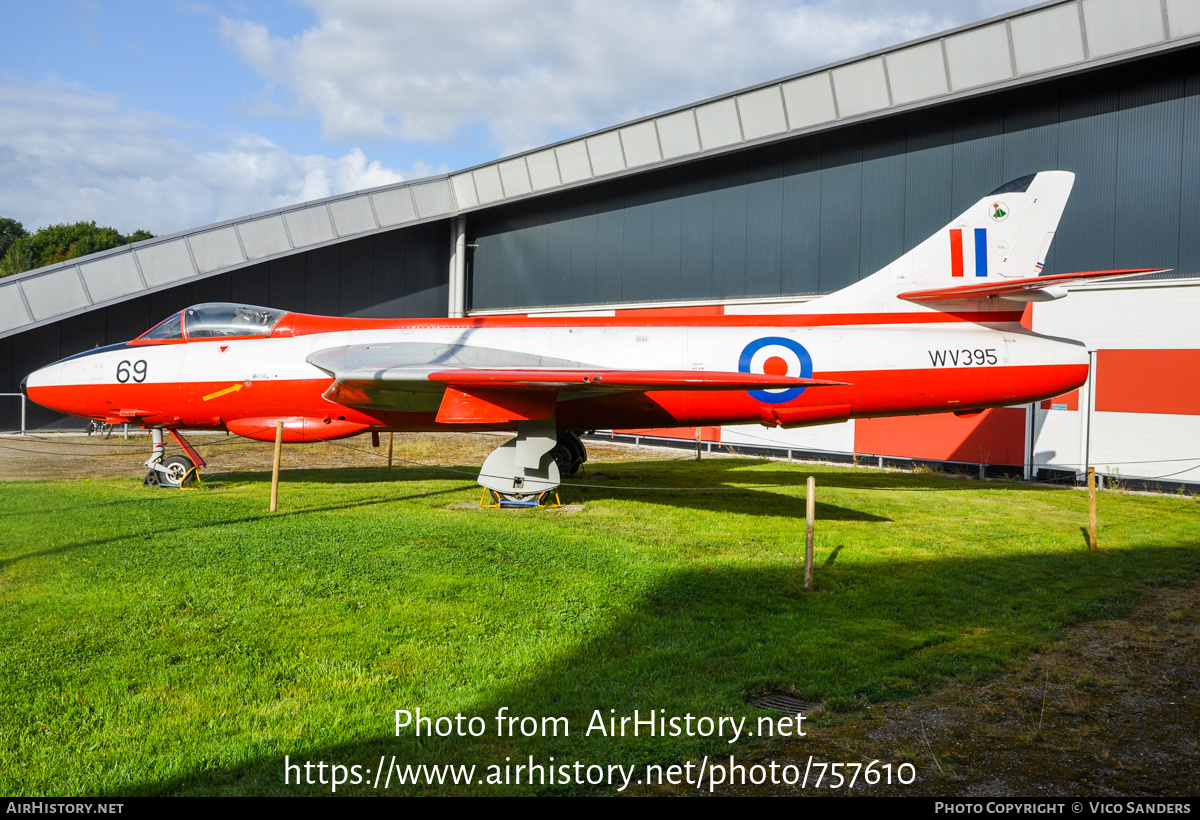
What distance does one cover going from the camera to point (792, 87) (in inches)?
704

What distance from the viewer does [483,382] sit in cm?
959

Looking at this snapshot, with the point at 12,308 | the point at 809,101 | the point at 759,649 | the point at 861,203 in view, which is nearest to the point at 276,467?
the point at 759,649

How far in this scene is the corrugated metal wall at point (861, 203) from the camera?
46.2 feet

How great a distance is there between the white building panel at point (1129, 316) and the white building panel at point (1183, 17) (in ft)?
14.8

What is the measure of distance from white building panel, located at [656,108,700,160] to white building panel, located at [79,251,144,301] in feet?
50.1

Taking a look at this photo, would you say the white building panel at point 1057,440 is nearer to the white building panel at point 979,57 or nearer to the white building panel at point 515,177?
the white building panel at point 979,57

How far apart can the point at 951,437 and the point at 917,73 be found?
824cm

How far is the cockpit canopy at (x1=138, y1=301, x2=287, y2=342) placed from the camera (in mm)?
11961

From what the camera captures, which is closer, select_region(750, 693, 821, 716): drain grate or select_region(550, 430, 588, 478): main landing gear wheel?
select_region(750, 693, 821, 716): drain grate

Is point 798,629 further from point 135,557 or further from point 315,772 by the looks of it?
point 135,557

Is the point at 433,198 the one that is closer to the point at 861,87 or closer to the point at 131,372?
the point at 861,87

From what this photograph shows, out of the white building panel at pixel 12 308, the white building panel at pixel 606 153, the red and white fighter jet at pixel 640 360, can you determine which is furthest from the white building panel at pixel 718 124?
the white building panel at pixel 12 308

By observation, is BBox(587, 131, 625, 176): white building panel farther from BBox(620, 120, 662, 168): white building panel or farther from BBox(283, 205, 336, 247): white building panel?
BBox(283, 205, 336, 247): white building panel

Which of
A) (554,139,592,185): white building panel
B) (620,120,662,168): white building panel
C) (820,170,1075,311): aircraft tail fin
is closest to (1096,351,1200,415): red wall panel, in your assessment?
(820,170,1075,311): aircraft tail fin
